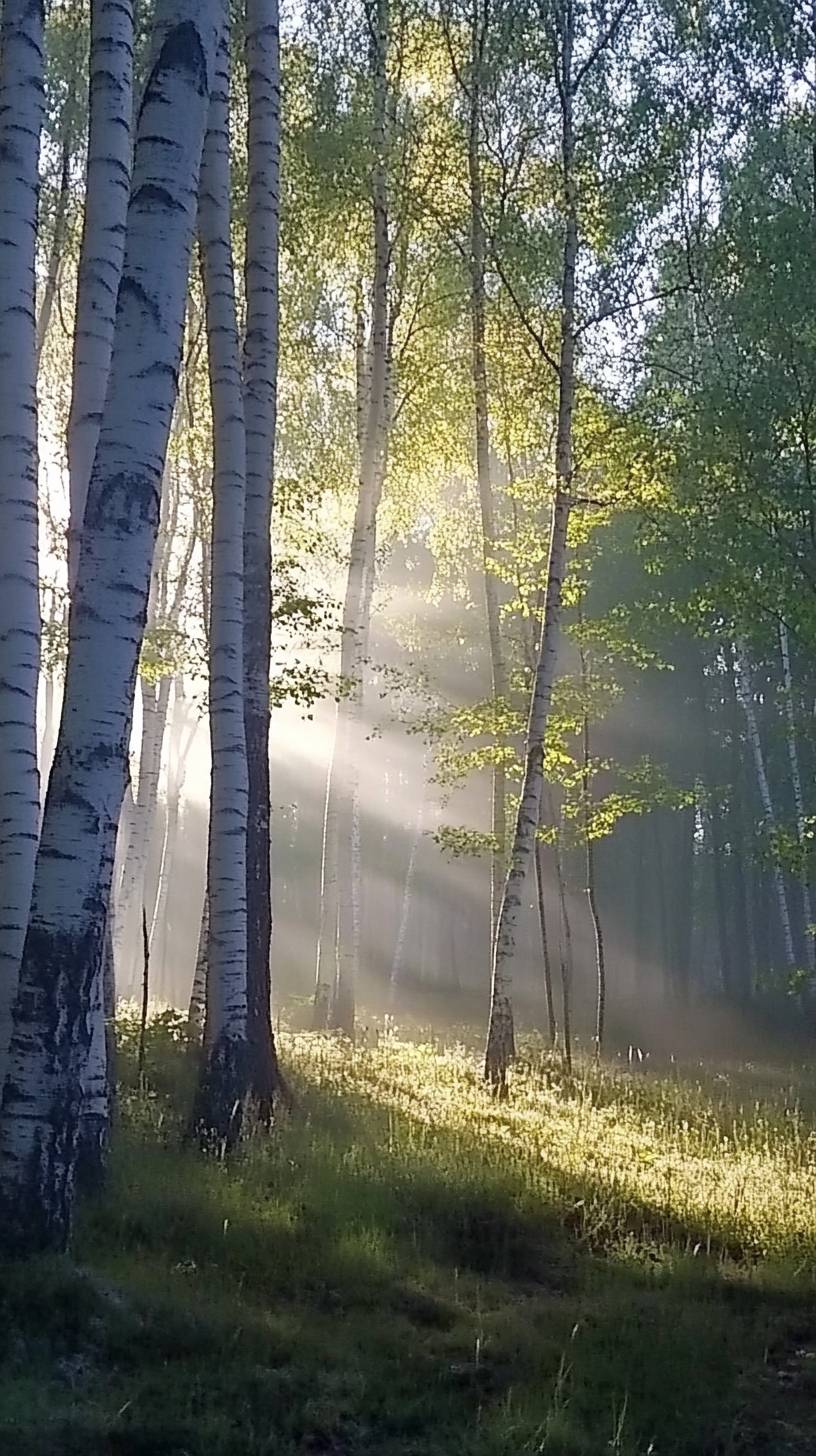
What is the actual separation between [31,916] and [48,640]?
917 cm

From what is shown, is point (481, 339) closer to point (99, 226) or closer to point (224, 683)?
point (224, 683)

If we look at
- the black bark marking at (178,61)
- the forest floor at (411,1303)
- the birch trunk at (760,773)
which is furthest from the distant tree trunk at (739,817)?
the black bark marking at (178,61)

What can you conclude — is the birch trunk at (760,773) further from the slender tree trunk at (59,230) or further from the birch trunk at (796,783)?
the slender tree trunk at (59,230)

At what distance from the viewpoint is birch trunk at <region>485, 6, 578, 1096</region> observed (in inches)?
461

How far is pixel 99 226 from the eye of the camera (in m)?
6.60

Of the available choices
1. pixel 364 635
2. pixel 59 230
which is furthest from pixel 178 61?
pixel 364 635

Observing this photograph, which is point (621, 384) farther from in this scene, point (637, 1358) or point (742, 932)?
point (742, 932)

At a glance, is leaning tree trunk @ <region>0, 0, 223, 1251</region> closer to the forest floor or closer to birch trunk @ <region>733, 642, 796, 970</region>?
the forest floor

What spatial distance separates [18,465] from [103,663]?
1857mm

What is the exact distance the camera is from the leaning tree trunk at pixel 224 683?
7.29m

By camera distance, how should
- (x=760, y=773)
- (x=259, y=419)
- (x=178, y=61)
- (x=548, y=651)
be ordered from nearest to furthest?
1. (x=178, y=61)
2. (x=259, y=419)
3. (x=548, y=651)
4. (x=760, y=773)

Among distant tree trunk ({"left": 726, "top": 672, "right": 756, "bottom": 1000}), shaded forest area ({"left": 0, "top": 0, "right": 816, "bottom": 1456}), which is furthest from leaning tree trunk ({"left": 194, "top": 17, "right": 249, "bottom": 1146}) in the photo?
distant tree trunk ({"left": 726, "top": 672, "right": 756, "bottom": 1000})

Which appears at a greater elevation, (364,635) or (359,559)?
(359,559)

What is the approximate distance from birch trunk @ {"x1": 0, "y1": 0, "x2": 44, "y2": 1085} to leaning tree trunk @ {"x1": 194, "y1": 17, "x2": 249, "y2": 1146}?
1229 mm
